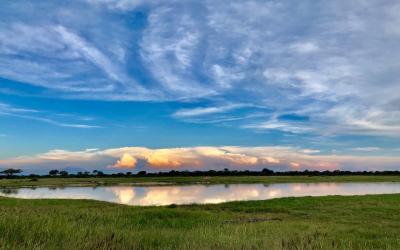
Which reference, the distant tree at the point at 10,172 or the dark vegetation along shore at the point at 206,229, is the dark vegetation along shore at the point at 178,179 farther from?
the dark vegetation along shore at the point at 206,229

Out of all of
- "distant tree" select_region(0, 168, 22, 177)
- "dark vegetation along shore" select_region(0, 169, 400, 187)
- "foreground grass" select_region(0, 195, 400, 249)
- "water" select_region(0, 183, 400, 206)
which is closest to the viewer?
"foreground grass" select_region(0, 195, 400, 249)

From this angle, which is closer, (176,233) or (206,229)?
(176,233)

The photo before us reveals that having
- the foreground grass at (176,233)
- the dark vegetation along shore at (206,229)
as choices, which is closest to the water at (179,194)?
the dark vegetation along shore at (206,229)

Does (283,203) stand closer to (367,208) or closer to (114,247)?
(367,208)

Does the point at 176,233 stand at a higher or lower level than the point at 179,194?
higher

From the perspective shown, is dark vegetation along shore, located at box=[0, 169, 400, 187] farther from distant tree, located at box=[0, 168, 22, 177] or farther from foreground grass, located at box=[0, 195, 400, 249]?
foreground grass, located at box=[0, 195, 400, 249]

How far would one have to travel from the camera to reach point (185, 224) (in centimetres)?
1697

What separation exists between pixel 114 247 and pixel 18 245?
5.80ft

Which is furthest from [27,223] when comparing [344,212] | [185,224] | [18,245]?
[344,212]

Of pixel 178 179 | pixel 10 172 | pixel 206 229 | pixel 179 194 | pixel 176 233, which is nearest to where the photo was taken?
pixel 176 233

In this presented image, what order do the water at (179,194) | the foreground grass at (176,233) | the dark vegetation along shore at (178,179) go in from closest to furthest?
the foreground grass at (176,233) → the water at (179,194) → the dark vegetation along shore at (178,179)

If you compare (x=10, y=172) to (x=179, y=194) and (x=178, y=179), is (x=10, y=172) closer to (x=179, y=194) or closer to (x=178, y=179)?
(x=178, y=179)

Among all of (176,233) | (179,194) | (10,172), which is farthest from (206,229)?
(10,172)

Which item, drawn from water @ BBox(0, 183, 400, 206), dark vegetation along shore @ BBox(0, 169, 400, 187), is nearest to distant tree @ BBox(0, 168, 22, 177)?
dark vegetation along shore @ BBox(0, 169, 400, 187)
